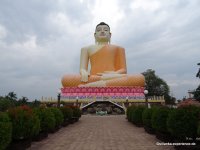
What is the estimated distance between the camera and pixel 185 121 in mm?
6809

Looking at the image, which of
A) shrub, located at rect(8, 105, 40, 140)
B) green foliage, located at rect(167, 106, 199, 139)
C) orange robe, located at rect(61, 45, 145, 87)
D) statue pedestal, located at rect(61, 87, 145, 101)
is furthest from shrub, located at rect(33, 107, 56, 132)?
orange robe, located at rect(61, 45, 145, 87)

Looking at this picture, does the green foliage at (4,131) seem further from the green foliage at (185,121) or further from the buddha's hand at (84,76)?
the buddha's hand at (84,76)

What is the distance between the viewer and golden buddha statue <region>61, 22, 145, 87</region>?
33.3m

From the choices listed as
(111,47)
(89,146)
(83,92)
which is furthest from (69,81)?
(89,146)

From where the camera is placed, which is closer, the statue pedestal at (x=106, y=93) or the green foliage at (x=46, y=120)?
the green foliage at (x=46, y=120)

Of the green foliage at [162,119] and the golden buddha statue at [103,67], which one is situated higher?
the golden buddha statue at [103,67]

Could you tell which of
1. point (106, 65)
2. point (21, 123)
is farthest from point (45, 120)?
point (106, 65)

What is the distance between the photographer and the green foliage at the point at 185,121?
674 centimetres

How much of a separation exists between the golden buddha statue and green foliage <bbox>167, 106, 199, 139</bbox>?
85.1 ft

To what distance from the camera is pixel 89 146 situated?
313 inches

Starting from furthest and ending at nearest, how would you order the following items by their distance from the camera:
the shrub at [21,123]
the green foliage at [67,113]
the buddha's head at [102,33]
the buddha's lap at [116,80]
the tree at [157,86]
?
the tree at [157,86], the buddha's head at [102,33], the buddha's lap at [116,80], the green foliage at [67,113], the shrub at [21,123]

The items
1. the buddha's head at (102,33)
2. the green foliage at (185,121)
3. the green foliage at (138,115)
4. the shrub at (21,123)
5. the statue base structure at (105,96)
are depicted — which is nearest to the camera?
the green foliage at (185,121)

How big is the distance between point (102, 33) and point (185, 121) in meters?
29.3

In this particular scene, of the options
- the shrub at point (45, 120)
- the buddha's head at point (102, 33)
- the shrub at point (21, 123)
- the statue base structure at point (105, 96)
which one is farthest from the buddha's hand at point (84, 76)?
the shrub at point (21, 123)
